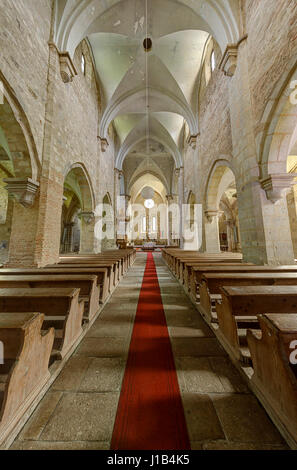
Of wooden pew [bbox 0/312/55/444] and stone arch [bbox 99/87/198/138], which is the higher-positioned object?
stone arch [bbox 99/87/198/138]

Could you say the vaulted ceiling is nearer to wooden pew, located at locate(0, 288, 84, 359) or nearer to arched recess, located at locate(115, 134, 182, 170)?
arched recess, located at locate(115, 134, 182, 170)

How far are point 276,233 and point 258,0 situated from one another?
5.81 m

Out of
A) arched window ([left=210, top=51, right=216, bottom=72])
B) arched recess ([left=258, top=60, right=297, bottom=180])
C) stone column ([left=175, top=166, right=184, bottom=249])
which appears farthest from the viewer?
stone column ([left=175, top=166, right=184, bottom=249])

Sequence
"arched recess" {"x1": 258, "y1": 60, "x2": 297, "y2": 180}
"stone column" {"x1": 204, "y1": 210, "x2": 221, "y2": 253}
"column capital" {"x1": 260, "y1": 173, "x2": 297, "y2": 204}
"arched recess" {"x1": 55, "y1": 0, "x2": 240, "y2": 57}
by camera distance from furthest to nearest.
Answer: "stone column" {"x1": 204, "y1": 210, "x2": 221, "y2": 253}
"arched recess" {"x1": 55, "y1": 0, "x2": 240, "y2": 57}
"column capital" {"x1": 260, "y1": 173, "x2": 297, "y2": 204}
"arched recess" {"x1": 258, "y1": 60, "x2": 297, "y2": 180}

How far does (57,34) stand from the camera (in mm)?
5703

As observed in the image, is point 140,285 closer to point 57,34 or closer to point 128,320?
point 128,320

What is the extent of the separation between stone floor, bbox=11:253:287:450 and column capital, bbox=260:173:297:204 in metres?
3.91

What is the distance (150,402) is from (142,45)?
11851 millimetres

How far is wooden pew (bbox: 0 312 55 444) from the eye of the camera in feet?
3.66

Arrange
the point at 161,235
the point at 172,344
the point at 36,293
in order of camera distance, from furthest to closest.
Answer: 1. the point at 161,235
2. the point at 172,344
3. the point at 36,293

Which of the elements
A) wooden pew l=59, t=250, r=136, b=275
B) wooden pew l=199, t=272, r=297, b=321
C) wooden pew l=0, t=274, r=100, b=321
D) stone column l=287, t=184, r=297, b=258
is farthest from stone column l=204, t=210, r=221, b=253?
wooden pew l=0, t=274, r=100, b=321

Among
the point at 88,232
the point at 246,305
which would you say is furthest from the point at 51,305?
→ the point at 88,232

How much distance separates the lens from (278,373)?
3.95 feet

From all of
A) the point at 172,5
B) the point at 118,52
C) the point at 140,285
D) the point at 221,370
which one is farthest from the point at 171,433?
the point at 118,52
